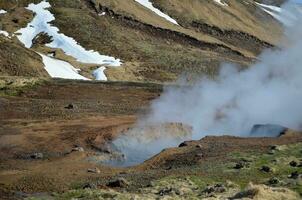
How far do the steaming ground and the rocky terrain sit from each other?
39.1 inches

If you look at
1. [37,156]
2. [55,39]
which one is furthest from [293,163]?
[55,39]

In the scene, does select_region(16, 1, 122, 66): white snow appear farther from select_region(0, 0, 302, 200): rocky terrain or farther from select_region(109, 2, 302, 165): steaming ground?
select_region(109, 2, 302, 165): steaming ground

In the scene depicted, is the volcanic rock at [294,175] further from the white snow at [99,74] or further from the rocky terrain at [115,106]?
the white snow at [99,74]

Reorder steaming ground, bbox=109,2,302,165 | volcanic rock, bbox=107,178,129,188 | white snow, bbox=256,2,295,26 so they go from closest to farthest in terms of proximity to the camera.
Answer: volcanic rock, bbox=107,178,129,188
steaming ground, bbox=109,2,302,165
white snow, bbox=256,2,295,26

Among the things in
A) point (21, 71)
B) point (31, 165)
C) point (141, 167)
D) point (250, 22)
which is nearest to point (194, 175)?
point (141, 167)

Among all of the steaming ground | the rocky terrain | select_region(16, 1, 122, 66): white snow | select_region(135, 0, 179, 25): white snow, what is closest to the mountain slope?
the rocky terrain

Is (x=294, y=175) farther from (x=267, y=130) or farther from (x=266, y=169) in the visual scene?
(x=267, y=130)

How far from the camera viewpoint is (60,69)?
74.2 meters

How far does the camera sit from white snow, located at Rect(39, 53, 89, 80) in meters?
72.1

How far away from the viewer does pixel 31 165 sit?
27.7 meters

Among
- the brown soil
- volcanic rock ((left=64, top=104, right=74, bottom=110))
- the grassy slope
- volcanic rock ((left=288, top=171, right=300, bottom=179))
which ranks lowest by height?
volcanic rock ((left=64, top=104, right=74, bottom=110))

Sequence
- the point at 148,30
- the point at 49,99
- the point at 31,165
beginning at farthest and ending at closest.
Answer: the point at 148,30 < the point at 49,99 < the point at 31,165

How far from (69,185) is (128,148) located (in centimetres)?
994

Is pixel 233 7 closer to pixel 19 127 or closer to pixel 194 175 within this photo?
pixel 19 127
